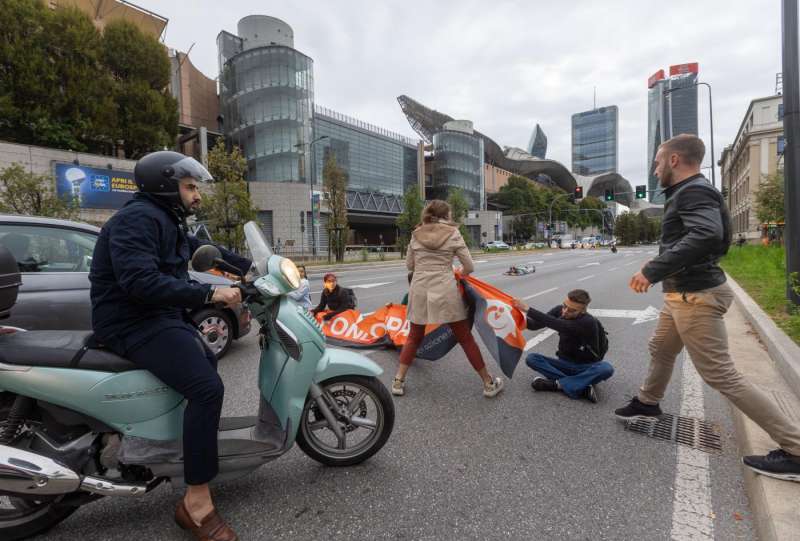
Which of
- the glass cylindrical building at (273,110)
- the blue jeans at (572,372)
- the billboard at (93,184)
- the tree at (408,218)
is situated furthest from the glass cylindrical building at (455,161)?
the blue jeans at (572,372)

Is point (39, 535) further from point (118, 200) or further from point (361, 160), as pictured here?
point (361, 160)

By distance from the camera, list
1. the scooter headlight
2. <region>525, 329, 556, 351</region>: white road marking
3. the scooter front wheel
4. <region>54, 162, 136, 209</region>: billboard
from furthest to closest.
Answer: <region>54, 162, 136, 209</region>: billboard, <region>525, 329, 556, 351</region>: white road marking, the scooter front wheel, the scooter headlight

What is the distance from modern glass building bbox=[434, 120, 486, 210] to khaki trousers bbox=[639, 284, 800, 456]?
253 feet

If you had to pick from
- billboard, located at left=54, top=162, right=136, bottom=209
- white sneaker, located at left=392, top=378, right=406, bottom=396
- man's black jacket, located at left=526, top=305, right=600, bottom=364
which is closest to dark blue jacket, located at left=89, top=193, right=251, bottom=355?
white sneaker, located at left=392, top=378, right=406, bottom=396

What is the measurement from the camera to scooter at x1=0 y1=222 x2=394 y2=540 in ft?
6.34

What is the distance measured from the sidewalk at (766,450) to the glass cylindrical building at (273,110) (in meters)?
44.9

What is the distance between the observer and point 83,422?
80.3 inches

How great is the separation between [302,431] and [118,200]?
1299 inches

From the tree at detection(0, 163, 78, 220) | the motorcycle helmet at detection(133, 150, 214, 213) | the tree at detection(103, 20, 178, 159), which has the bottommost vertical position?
the motorcycle helmet at detection(133, 150, 214, 213)

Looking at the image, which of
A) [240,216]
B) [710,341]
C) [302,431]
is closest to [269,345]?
[302,431]

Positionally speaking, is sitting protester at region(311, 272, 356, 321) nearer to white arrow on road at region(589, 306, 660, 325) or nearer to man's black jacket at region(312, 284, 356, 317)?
man's black jacket at region(312, 284, 356, 317)

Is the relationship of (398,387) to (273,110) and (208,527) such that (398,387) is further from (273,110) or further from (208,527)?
(273,110)

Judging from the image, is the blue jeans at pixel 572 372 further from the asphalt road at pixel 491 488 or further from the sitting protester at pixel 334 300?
the sitting protester at pixel 334 300

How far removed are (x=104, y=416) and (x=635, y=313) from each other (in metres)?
8.86
